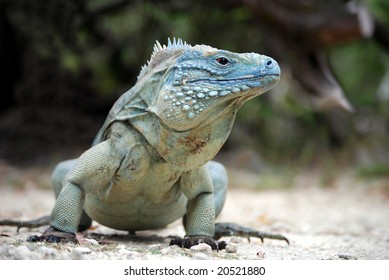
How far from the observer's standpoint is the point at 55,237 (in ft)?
16.3

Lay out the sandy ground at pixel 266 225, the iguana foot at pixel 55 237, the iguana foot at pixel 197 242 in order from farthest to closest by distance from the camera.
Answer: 1. the iguana foot at pixel 197 242
2. the iguana foot at pixel 55 237
3. the sandy ground at pixel 266 225

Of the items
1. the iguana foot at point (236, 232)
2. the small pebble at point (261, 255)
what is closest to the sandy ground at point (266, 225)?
the small pebble at point (261, 255)

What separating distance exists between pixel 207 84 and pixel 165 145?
665mm

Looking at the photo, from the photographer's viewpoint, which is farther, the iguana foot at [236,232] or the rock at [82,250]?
the iguana foot at [236,232]

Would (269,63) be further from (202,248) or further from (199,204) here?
(202,248)

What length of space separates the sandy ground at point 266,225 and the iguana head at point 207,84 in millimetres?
1115

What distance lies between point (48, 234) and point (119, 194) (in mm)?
794

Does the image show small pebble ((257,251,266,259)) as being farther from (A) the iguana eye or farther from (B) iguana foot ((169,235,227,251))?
(A) the iguana eye

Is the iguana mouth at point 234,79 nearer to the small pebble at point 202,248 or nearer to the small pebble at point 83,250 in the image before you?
the small pebble at point 202,248

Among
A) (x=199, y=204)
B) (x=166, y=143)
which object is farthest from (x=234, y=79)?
(x=199, y=204)

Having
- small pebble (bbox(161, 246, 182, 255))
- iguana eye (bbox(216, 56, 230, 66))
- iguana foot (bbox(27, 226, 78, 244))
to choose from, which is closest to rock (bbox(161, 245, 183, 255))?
small pebble (bbox(161, 246, 182, 255))

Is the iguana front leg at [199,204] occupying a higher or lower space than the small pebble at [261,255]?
higher

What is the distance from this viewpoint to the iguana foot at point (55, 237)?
493cm

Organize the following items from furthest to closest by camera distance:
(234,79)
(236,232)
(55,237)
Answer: (236,232) < (55,237) < (234,79)
